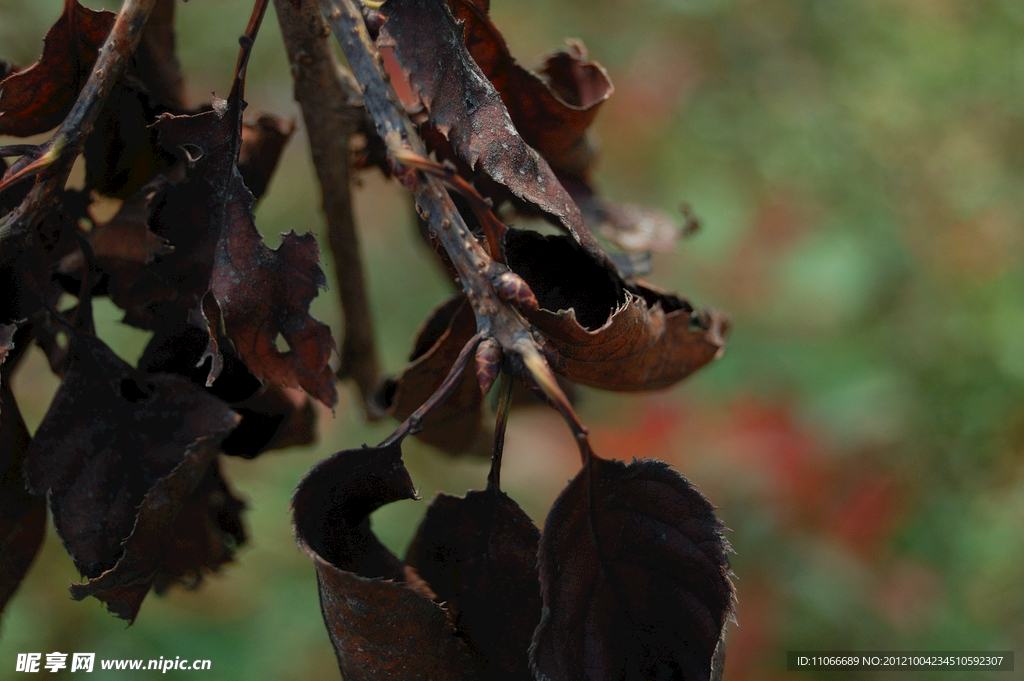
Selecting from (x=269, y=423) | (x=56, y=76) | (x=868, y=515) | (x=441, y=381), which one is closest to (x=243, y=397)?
(x=269, y=423)

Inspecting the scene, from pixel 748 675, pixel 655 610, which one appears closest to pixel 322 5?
pixel 655 610

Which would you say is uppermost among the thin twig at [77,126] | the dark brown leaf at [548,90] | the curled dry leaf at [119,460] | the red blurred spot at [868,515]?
the red blurred spot at [868,515]

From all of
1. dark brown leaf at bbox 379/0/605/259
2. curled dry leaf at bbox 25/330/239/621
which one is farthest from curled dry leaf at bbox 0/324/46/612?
dark brown leaf at bbox 379/0/605/259

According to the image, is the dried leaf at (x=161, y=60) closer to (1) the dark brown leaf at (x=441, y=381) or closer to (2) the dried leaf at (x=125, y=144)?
(2) the dried leaf at (x=125, y=144)

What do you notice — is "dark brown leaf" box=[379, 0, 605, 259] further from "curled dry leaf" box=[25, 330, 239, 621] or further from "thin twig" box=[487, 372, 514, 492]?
"curled dry leaf" box=[25, 330, 239, 621]

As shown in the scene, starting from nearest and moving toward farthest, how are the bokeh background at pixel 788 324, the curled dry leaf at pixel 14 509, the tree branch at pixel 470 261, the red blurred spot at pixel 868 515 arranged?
the tree branch at pixel 470 261 < the curled dry leaf at pixel 14 509 < the bokeh background at pixel 788 324 < the red blurred spot at pixel 868 515

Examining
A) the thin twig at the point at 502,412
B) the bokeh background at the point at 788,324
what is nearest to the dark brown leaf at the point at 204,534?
the thin twig at the point at 502,412

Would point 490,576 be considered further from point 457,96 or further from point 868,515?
point 868,515
